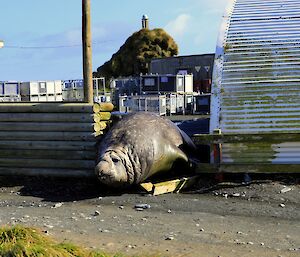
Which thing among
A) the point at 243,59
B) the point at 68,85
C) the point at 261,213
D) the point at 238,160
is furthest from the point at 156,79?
the point at 261,213

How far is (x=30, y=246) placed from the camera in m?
5.54

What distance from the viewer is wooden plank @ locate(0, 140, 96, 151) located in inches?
446

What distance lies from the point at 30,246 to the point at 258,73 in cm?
790

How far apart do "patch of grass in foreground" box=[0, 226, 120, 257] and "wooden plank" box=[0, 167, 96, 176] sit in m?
5.05

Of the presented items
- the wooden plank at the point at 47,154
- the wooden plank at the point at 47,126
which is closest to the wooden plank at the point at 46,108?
the wooden plank at the point at 47,126

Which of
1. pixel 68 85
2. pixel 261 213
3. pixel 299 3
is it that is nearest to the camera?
pixel 261 213

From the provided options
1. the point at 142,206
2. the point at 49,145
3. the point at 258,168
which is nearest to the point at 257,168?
the point at 258,168

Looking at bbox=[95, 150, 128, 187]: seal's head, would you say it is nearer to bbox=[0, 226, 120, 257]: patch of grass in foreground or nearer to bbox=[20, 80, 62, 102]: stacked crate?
bbox=[0, 226, 120, 257]: patch of grass in foreground

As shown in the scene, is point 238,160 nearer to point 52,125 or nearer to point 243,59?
point 243,59

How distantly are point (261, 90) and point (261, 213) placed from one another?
3.69 meters

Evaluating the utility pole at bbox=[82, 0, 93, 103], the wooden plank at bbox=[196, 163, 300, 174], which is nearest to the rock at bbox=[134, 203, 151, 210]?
the wooden plank at bbox=[196, 163, 300, 174]

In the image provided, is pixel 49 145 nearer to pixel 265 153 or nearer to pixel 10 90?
pixel 265 153

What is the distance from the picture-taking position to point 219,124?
11.5 m

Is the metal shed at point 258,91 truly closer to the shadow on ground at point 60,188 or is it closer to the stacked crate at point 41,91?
the shadow on ground at point 60,188
